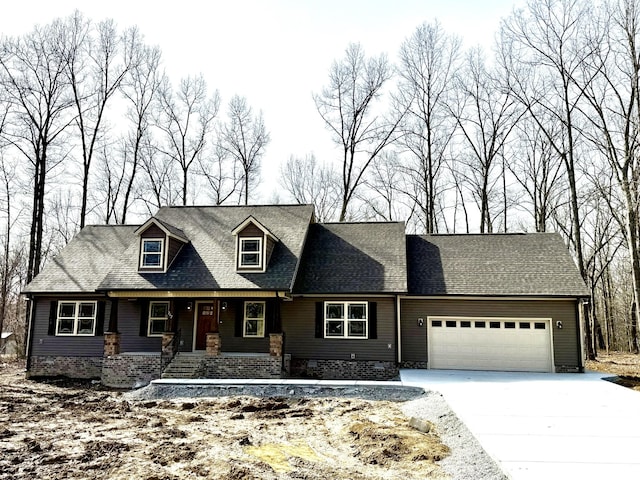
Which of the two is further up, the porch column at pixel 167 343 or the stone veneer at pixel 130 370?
the porch column at pixel 167 343

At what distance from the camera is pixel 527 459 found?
6.24 m

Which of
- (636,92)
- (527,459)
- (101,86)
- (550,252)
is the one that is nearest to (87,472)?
(527,459)

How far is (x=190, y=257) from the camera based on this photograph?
695 inches

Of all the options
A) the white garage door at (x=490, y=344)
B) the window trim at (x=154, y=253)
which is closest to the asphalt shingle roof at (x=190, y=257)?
the window trim at (x=154, y=253)

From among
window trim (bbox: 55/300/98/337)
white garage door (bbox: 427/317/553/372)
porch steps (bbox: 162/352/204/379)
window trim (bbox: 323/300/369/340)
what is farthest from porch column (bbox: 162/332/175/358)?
white garage door (bbox: 427/317/553/372)

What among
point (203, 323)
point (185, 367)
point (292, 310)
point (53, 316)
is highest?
point (292, 310)

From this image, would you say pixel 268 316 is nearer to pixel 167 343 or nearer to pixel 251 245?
pixel 251 245

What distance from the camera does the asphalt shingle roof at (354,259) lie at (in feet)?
54.5

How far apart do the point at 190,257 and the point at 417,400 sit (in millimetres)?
9851

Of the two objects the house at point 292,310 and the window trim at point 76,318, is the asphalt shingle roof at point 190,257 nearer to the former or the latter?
the house at point 292,310

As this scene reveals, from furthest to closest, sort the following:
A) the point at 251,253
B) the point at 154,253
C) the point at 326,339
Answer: the point at 154,253
the point at 251,253
the point at 326,339

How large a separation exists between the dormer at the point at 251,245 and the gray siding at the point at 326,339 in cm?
179

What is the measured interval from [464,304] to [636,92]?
961 cm

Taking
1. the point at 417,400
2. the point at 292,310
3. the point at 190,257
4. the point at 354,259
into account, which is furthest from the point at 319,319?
the point at 417,400
